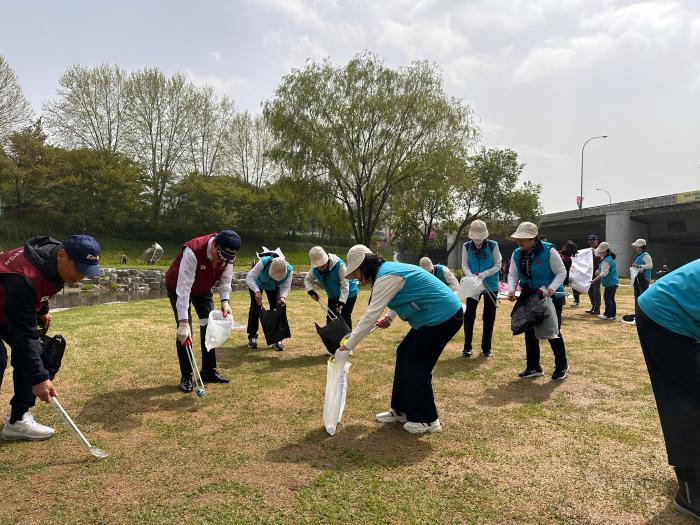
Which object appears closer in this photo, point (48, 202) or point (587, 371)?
point (587, 371)

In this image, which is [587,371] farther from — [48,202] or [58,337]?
[48,202]

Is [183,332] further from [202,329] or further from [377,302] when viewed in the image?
[377,302]

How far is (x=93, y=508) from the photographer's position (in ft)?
9.32

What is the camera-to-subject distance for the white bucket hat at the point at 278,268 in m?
7.22

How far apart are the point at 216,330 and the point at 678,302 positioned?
412 centimetres

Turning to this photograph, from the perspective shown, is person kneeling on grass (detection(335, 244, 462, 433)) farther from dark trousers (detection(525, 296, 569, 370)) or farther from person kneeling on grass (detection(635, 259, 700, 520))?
dark trousers (detection(525, 296, 569, 370))

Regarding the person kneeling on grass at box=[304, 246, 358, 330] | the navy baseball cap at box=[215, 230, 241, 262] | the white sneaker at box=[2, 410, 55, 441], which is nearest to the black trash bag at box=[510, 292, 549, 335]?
the person kneeling on grass at box=[304, 246, 358, 330]

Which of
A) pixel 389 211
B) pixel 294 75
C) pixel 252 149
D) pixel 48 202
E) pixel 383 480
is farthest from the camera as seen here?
pixel 252 149

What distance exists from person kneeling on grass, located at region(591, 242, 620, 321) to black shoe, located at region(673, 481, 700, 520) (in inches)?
363

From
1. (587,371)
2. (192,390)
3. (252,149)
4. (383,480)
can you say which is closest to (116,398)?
(192,390)

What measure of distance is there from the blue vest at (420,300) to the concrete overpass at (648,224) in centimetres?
3103

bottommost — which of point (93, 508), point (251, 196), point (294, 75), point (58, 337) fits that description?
point (93, 508)

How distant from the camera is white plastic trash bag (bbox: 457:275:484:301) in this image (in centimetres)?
692

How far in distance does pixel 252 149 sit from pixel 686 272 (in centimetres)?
4765
